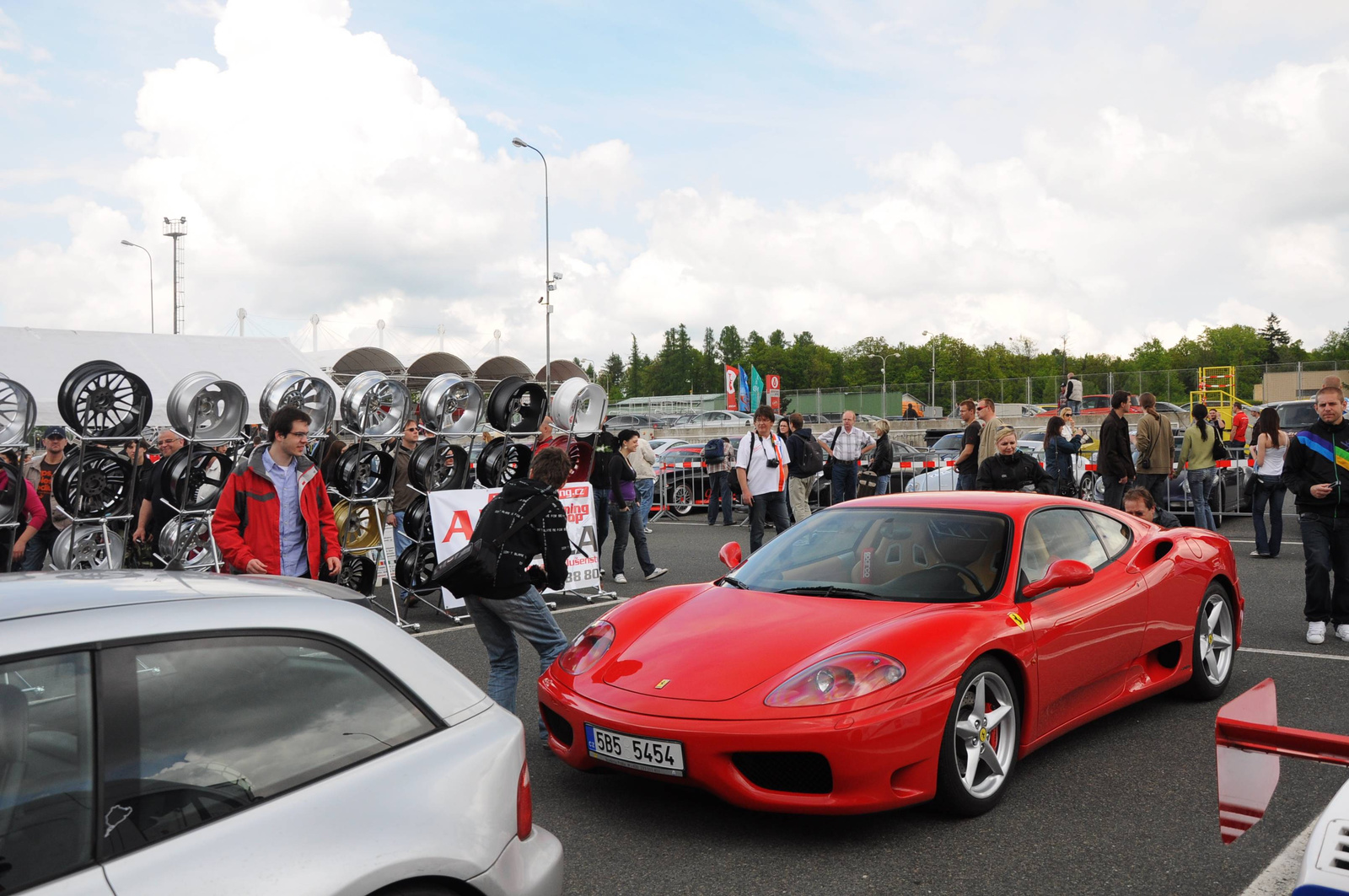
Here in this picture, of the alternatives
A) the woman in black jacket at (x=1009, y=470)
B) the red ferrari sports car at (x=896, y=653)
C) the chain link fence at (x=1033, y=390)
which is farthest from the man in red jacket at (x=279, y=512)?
the chain link fence at (x=1033, y=390)

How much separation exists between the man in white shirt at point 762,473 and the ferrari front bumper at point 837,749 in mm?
7142

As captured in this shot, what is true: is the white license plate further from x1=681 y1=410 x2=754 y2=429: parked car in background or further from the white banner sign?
x1=681 y1=410 x2=754 y2=429: parked car in background

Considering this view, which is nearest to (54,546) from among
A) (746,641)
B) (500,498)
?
(500,498)

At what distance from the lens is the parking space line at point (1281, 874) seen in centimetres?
333

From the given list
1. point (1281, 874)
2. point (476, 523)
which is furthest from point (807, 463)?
point (1281, 874)

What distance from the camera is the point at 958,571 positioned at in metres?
4.64

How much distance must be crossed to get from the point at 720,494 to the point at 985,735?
531 inches

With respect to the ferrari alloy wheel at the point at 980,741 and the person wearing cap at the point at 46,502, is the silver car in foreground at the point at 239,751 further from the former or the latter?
the person wearing cap at the point at 46,502

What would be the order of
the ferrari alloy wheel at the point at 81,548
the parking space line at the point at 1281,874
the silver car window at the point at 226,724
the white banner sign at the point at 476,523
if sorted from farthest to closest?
the white banner sign at the point at 476,523 → the ferrari alloy wheel at the point at 81,548 → the parking space line at the point at 1281,874 → the silver car window at the point at 226,724

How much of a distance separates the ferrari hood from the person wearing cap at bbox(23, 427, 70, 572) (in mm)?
7024

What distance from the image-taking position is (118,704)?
185 cm

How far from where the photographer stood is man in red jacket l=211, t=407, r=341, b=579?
18.8 ft

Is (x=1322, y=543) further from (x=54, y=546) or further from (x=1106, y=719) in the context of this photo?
(x=54, y=546)

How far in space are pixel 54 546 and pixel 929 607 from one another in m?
8.06
